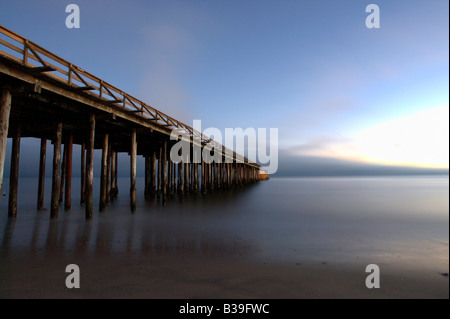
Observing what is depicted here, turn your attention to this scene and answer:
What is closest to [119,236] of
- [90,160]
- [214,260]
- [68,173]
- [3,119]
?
[214,260]

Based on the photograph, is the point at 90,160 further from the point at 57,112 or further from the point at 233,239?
the point at 233,239

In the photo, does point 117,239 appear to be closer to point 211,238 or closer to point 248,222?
point 211,238

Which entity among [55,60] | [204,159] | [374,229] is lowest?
[374,229]

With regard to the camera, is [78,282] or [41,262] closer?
[78,282]

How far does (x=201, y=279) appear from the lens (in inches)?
177

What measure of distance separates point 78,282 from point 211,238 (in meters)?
4.30

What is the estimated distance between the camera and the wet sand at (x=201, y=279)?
3.94 meters

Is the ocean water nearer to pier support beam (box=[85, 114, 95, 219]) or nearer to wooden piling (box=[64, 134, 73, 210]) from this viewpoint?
pier support beam (box=[85, 114, 95, 219])

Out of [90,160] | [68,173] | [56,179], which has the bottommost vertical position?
[56,179]

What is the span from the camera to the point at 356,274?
4.91 metres

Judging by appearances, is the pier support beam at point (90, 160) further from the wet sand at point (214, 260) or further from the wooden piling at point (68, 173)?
the wooden piling at point (68, 173)

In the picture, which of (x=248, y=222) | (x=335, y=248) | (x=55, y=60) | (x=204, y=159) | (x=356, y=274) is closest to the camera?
(x=356, y=274)

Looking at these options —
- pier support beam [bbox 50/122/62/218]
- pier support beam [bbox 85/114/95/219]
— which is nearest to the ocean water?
pier support beam [bbox 50/122/62/218]
